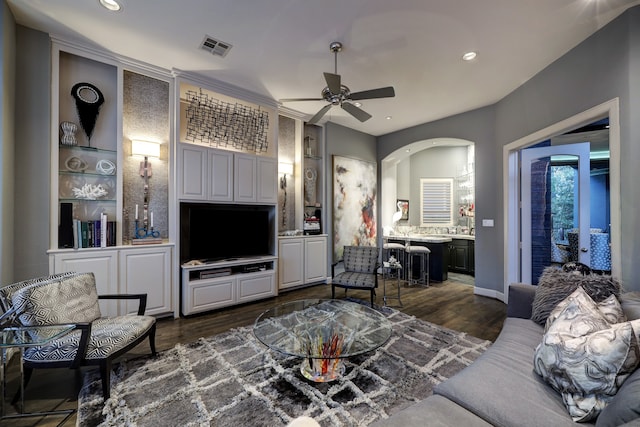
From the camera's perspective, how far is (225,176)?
12.4 feet

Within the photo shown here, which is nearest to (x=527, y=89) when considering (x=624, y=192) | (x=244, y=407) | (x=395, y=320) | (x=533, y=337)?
(x=624, y=192)

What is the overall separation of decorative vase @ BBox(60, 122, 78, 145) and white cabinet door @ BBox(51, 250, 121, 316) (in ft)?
3.92

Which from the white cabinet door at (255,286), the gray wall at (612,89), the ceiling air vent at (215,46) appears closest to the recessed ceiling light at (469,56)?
the gray wall at (612,89)

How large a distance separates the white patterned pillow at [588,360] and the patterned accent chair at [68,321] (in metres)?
2.71

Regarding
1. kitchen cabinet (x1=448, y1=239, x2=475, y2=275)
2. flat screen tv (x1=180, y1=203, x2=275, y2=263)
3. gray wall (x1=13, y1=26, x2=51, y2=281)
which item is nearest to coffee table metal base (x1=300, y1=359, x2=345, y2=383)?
flat screen tv (x1=180, y1=203, x2=275, y2=263)

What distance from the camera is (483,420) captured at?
1.15 m

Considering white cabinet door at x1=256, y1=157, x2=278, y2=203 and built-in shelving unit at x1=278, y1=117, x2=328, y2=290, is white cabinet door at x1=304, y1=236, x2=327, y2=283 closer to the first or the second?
built-in shelving unit at x1=278, y1=117, x2=328, y2=290

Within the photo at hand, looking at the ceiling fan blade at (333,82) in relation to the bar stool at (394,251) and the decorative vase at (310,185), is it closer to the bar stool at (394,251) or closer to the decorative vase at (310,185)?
the decorative vase at (310,185)

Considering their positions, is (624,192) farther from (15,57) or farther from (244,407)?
(15,57)

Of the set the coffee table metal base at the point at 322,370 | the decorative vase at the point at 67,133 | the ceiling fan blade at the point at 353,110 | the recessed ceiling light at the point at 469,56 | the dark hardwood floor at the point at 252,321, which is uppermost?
the recessed ceiling light at the point at 469,56

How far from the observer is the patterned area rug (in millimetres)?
1695

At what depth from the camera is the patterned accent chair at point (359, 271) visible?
3604 mm

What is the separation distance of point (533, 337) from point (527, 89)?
3.24 meters

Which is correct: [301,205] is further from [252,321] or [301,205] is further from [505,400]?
[505,400]
